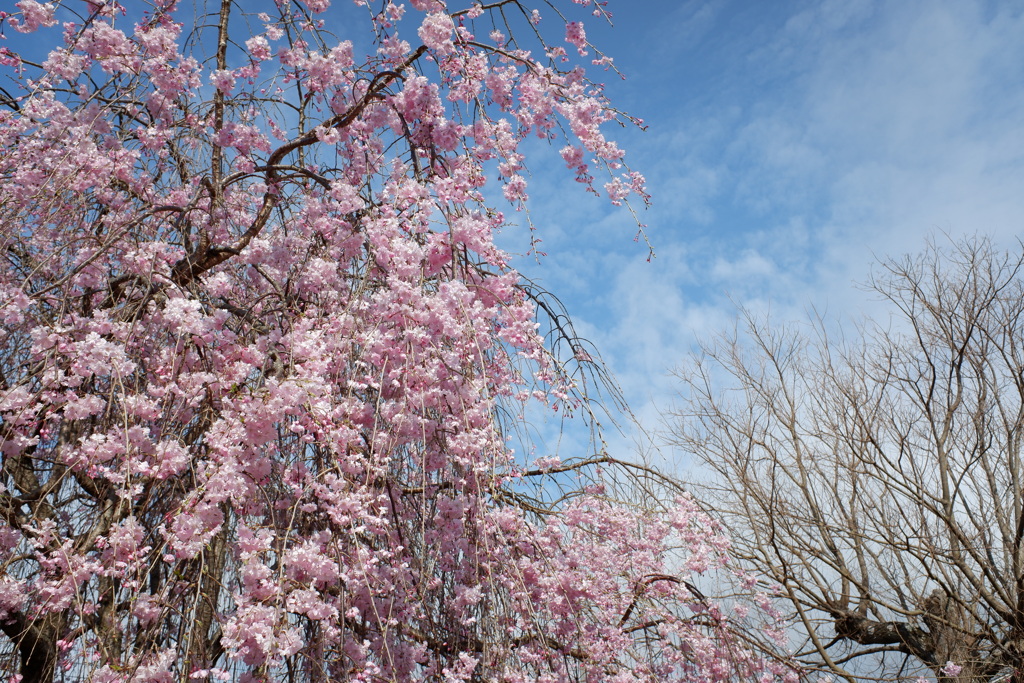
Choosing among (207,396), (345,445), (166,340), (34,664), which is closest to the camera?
(345,445)

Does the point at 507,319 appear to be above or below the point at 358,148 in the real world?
below

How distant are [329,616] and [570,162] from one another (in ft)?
7.11

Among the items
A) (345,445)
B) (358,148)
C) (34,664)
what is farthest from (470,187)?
(34,664)

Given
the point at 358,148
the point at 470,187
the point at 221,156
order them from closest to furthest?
1. the point at 470,187
2. the point at 358,148
3. the point at 221,156

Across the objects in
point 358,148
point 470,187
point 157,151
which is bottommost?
point 470,187

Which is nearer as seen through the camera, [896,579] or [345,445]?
[345,445]

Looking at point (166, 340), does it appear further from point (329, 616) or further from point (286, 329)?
point (329, 616)

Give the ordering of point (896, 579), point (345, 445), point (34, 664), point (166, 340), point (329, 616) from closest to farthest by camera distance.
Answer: point (329, 616), point (345, 445), point (166, 340), point (34, 664), point (896, 579)

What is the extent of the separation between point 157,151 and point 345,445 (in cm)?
226

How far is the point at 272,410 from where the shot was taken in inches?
76.3

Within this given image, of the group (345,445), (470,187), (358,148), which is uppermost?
(358,148)

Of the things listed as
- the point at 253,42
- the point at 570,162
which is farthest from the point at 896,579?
the point at 253,42

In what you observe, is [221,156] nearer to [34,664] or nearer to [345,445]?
[345,445]

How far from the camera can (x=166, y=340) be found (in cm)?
279
